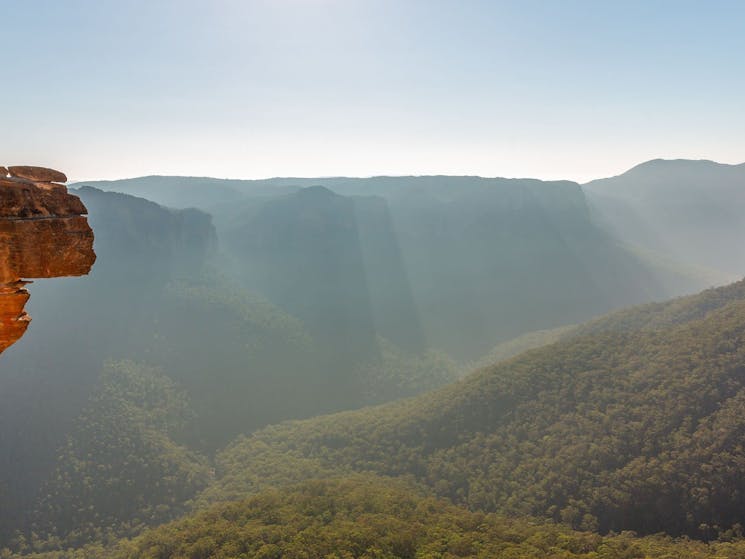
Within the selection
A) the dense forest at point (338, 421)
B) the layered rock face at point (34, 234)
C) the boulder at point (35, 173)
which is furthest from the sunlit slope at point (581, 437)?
the boulder at point (35, 173)

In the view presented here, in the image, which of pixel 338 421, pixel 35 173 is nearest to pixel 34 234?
pixel 35 173

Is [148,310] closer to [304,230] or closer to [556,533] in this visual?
[304,230]

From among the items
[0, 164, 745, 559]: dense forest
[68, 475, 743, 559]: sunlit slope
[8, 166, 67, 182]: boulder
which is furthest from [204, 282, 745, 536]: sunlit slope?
[8, 166, 67, 182]: boulder

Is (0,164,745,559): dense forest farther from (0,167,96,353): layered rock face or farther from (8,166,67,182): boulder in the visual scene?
(8,166,67,182): boulder

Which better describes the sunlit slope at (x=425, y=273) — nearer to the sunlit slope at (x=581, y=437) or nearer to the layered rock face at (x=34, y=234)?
the sunlit slope at (x=581, y=437)

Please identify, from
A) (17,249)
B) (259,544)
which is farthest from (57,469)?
(17,249)

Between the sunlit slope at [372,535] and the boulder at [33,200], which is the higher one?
the boulder at [33,200]
